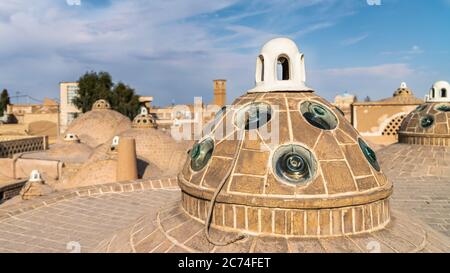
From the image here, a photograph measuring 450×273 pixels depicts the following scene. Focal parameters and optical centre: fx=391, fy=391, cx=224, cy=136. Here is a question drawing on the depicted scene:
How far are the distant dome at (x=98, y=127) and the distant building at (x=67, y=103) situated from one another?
447 inches

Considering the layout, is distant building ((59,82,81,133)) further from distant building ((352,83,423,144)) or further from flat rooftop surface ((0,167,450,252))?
flat rooftop surface ((0,167,450,252))

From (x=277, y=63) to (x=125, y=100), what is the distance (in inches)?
1196

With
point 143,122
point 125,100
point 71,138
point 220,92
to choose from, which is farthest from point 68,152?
point 125,100

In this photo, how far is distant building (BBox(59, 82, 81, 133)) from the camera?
105 ft

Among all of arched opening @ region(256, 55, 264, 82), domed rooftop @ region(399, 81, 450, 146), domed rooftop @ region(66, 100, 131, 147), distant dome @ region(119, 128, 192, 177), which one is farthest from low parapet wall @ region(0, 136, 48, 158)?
arched opening @ region(256, 55, 264, 82)

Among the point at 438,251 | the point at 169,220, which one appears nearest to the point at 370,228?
the point at 438,251

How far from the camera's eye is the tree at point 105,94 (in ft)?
103

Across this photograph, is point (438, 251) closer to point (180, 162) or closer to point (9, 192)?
point (180, 162)

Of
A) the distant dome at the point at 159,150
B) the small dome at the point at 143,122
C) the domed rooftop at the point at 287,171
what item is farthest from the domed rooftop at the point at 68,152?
the domed rooftop at the point at 287,171

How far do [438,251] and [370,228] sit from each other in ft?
1.84

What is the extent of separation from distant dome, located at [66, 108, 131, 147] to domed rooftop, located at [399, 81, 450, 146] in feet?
48.0

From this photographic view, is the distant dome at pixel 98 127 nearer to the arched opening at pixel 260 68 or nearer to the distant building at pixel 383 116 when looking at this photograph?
the distant building at pixel 383 116

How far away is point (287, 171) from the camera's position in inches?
119
